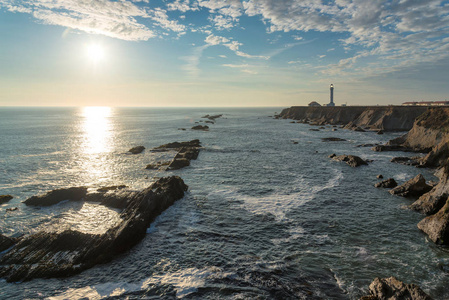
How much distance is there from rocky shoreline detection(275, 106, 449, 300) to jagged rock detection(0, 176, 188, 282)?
54.2 ft

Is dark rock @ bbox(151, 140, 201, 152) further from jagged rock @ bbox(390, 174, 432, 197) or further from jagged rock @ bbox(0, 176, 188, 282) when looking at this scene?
jagged rock @ bbox(390, 174, 432, 197)

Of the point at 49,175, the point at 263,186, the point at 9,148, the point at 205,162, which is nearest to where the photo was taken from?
the point at 263,186

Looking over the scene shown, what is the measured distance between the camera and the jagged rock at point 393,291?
11367 millimetres

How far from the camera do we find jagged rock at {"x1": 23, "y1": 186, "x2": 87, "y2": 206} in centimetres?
2733

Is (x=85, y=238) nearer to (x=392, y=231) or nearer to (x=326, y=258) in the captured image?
(x=326, y=258)

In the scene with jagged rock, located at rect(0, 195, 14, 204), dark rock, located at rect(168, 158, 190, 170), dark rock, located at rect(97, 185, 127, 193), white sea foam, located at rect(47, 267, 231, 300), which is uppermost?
dark rock, located at rect(168, 158, 190, 170)

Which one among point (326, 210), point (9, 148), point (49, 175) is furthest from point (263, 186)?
point (9, 148)

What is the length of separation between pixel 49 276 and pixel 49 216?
10.7 metres

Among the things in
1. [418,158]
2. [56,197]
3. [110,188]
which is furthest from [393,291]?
[418,158]

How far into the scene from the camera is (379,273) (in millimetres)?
14828

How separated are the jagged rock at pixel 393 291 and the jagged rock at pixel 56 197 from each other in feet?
97.3

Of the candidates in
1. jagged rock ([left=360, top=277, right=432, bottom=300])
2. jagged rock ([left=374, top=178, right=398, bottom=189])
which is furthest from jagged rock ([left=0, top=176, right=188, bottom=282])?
jagged rock ([left=374, top=178, right=398, bottom=189])

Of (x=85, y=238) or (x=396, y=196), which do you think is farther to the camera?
(x=396, y=196)

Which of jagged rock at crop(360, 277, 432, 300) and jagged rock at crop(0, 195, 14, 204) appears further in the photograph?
jagged rock at crop(0, 195, 14, 204)
